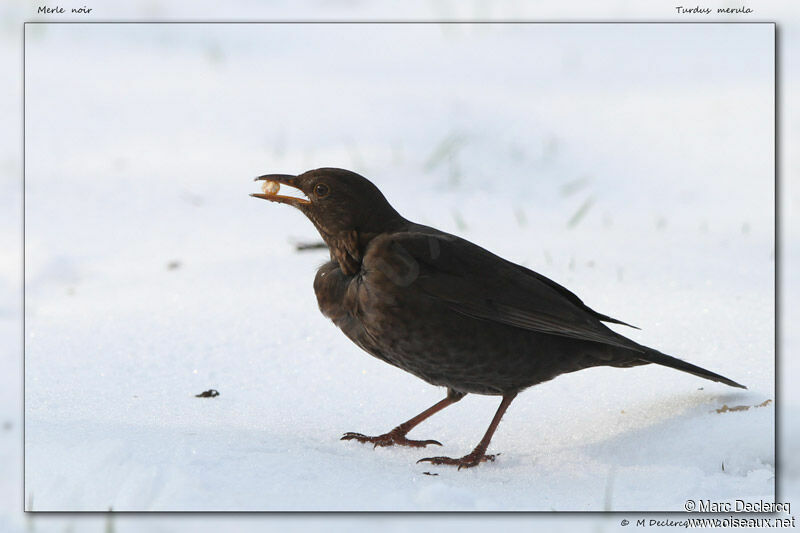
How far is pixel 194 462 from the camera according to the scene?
11.5ft

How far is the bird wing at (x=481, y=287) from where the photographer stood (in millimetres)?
3738

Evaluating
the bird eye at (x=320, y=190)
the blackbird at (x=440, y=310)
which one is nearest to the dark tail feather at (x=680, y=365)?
the blackbird at (x=440, y=310)

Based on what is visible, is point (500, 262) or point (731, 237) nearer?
point (500, 262)

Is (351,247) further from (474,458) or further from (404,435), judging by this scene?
(474,458)

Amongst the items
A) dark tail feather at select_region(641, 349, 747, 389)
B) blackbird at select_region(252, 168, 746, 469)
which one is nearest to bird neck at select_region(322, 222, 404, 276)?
blackbird at select_region(252, 168, 746, 469)

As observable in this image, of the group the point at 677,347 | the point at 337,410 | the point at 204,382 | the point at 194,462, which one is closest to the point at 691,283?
the point at 677,347

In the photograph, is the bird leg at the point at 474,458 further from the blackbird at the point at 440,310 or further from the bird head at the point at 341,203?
the bird head at the point at 341,203

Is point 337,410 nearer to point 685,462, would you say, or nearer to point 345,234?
point 345,234

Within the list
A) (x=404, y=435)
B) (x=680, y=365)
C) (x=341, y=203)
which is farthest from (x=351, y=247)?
(x=680, y=365)

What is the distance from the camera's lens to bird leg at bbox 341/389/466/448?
13.0ft

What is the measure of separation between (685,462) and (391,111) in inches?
181

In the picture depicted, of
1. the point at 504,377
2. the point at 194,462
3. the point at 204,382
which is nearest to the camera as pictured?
the point at 194,462

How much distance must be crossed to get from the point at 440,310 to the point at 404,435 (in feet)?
2.00

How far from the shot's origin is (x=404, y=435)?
4.02 meters
